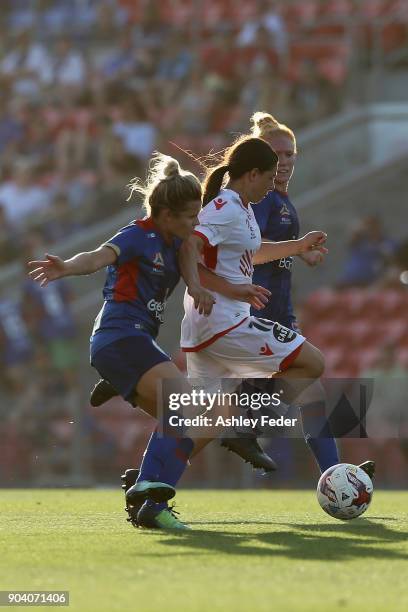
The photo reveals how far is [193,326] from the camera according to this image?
7.10 meters

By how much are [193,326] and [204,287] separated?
0.72 ft

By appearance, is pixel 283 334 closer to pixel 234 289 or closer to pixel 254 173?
pixel 234 289

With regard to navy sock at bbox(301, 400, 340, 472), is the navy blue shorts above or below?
above

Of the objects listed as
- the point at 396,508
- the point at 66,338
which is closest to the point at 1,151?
the point at 66,338

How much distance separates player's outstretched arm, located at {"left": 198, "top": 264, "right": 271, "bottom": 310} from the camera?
6883 millimetres

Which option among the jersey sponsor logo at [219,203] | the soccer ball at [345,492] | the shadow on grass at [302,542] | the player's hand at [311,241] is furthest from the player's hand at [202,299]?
the soccer ball at [345,492]

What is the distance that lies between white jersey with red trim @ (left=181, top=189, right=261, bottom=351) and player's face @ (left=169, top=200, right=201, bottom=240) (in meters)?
0.35

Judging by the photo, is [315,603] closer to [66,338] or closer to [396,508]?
[396,508]

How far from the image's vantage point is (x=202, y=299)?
6.48 metres

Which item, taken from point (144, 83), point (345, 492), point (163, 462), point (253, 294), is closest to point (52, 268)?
point (163, 462)

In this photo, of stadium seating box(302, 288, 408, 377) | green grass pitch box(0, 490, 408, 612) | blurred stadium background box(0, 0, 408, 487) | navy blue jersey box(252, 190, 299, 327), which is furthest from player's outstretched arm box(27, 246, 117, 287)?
stadium seating box(302, 288, 408, 377)

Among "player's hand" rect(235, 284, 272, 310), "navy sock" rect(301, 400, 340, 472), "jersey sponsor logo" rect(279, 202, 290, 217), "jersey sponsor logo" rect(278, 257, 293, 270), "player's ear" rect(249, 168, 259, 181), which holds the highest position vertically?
"player's ear" rect(249, 168, 259, 181)

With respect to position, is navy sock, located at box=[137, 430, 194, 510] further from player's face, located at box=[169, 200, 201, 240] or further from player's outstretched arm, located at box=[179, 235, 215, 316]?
player's face, located at box=[169, 200, 201, 240]

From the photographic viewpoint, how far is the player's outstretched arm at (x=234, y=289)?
6883 mm
